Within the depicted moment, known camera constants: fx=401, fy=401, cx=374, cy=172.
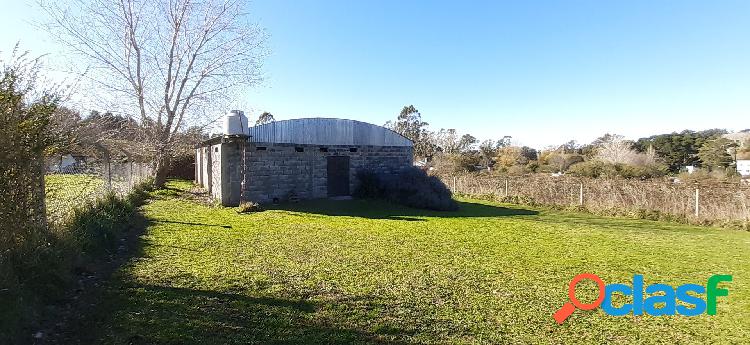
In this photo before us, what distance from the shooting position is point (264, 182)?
563 inches

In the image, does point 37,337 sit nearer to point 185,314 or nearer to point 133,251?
→ point 185,314

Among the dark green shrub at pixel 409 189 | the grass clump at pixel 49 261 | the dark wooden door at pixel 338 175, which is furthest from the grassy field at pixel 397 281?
the dark wooden door at pixel 338 175

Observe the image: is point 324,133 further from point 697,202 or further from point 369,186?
point 697,202

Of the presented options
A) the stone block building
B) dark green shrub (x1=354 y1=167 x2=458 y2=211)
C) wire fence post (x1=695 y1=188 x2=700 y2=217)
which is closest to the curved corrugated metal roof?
the stone block building

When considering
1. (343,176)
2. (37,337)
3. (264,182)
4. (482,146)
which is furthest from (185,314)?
(482,146)

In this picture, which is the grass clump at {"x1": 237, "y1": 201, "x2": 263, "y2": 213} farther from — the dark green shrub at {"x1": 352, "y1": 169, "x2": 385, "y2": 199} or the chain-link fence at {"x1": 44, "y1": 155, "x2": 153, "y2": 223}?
the dark green shrub at {"x1": 352, "y1": 169, "x2": 385, "y2": 199}

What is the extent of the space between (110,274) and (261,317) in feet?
9.28

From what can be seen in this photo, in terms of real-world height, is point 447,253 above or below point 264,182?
below

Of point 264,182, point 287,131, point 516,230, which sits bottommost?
point 516,230

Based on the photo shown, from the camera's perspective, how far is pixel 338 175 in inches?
629

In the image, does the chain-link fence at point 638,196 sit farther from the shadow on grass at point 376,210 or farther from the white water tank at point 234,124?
the white water tank at point 234,124

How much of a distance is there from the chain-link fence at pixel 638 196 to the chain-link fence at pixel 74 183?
1468 cm

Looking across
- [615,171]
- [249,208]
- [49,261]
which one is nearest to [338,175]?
[249,208]

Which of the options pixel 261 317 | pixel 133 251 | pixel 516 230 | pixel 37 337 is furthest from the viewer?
pixel 516 230
